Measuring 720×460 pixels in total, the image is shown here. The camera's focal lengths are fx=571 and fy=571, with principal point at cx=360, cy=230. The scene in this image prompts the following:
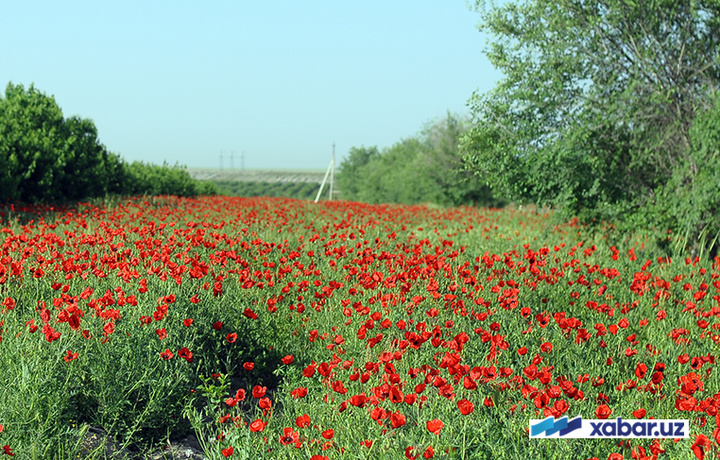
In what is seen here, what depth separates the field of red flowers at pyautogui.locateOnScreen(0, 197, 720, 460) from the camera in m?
3.01

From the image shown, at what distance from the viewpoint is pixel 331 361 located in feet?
12.8

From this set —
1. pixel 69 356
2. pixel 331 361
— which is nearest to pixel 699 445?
pixel 331 361

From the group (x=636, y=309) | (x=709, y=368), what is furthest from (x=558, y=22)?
(x=709, y=368)

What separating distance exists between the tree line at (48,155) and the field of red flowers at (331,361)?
31.4 ft

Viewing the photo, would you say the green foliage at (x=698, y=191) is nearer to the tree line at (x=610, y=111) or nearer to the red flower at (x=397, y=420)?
the tree line at (x=610, y=111)

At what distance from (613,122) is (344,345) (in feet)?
31.1

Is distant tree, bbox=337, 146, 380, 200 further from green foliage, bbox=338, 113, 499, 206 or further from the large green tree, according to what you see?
the large green tree

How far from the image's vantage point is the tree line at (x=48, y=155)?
14.7m

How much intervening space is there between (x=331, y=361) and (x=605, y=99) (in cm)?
1042

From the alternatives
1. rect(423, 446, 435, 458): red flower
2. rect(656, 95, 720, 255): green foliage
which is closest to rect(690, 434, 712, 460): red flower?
rect(423, 446, 435, 458): red flower

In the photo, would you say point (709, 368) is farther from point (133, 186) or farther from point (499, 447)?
point (133, 186)

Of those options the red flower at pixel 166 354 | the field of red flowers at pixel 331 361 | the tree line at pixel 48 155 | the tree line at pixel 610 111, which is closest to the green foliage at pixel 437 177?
the tree line at pixel 610 111

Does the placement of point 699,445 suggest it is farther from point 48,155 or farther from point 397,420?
point 48,155

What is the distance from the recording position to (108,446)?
10.8ft
